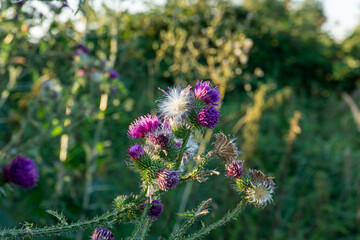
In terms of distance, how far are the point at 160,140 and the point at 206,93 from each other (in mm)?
156

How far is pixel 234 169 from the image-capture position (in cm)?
86

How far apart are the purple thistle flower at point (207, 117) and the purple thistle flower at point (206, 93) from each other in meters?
0.02

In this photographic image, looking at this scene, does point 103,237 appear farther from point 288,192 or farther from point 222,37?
point 288,192

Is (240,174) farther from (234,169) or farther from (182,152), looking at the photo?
(182,152)

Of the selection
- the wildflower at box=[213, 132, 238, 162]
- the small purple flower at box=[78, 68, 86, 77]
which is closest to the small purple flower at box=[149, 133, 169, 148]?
the wildflower at box=[213, 132, 238, 162]

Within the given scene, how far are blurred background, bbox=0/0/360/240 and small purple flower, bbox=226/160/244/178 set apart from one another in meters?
0.21

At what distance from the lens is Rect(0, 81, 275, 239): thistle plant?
794 mm

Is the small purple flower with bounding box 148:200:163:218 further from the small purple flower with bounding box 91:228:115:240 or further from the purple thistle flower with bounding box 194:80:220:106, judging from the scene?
the purple thistle flower with bounding box 194:80:220:106

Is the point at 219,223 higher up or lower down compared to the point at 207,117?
lower down

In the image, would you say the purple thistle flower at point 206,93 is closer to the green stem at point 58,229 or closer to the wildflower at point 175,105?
the wildflower at point 175,105

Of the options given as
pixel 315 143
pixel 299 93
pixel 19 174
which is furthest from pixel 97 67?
pixel 299 93

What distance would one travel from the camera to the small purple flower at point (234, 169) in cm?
85

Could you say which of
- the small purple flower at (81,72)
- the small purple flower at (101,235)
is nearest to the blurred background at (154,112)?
the small purple flower at (81,72)

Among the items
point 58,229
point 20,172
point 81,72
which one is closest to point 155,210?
point 58,229
